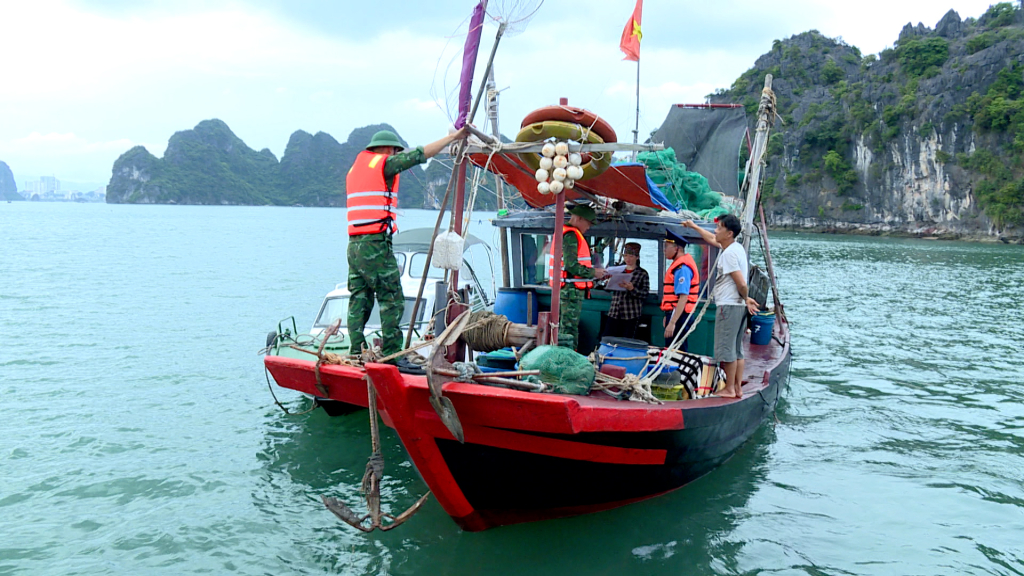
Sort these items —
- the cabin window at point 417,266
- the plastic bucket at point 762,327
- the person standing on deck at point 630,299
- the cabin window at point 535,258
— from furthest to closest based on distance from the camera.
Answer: the cabin window at point 417,266 < the plastic bucket at point 762,327 < the cabin window at point 535,258 < the person standing on deck at point 630,299

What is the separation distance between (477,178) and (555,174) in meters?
1.22

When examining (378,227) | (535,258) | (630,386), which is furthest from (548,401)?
(535,258)

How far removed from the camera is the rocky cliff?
64.5 m

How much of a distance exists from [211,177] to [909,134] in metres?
138

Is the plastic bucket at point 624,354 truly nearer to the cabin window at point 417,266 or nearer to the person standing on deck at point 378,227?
the person standing on deck at point 378,227

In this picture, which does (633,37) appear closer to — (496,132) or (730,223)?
(496,132)

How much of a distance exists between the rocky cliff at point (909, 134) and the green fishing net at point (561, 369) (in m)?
62.4

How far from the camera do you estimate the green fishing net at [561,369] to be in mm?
5348

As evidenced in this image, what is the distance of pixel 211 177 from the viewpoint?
513ft

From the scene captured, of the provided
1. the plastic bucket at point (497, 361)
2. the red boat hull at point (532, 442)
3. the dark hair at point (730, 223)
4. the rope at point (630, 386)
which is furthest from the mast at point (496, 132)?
the red boat hull at point (532, 442)

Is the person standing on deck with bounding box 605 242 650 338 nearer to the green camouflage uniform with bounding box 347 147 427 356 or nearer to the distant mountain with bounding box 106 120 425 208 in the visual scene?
the green camouflage uniform with bounding box 347 147 427 356

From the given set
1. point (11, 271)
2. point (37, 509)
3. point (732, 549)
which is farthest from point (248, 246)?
point (732, 549)

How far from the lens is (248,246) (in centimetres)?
4841

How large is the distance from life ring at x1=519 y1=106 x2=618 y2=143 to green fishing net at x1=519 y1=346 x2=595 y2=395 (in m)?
1.85
